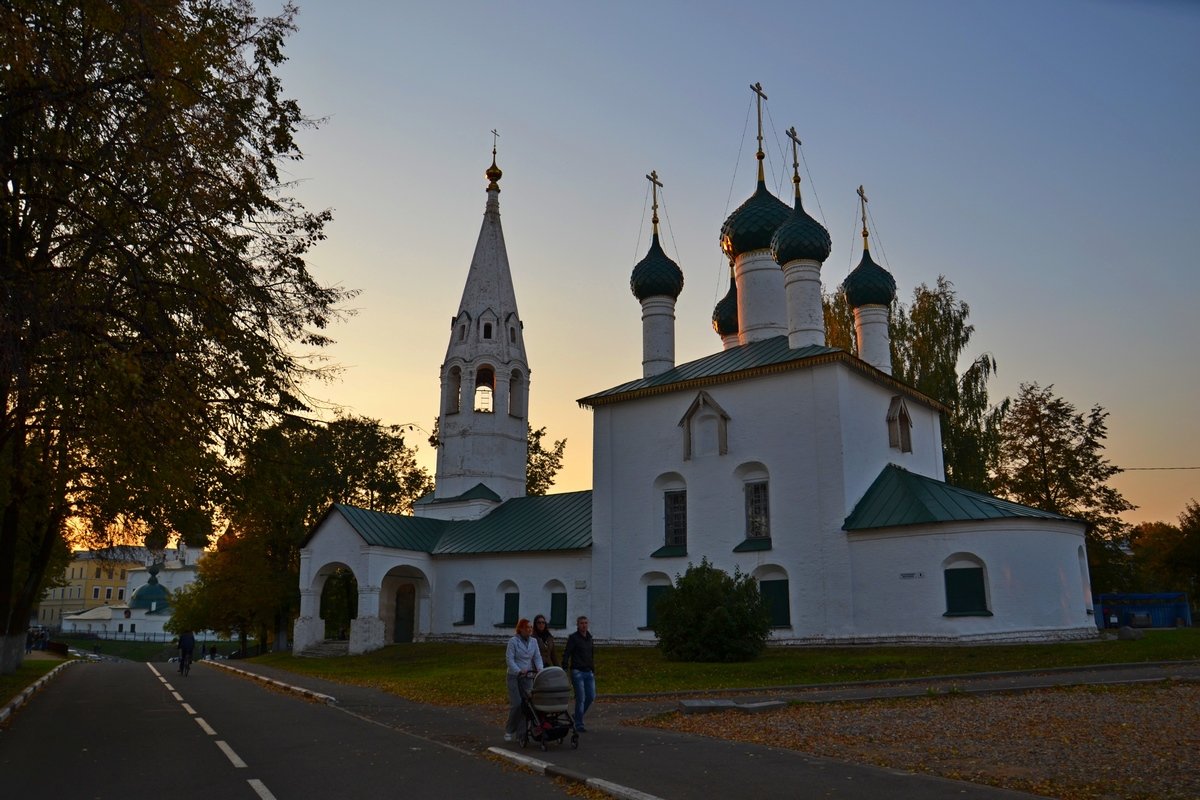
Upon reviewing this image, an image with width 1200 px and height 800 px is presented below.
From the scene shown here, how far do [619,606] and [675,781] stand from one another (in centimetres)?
2016

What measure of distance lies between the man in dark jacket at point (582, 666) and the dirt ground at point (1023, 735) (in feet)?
4.10

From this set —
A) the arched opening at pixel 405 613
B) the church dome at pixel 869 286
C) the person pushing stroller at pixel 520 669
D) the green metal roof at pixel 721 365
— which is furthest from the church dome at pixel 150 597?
the person pushing stroller at pixel 520 669

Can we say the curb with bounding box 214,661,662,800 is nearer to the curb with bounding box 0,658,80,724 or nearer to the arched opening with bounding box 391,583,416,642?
the curb with bounding box 0,658,80,724

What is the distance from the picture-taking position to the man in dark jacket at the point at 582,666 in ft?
36.4

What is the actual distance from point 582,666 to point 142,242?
24.7ft

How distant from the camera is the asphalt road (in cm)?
809

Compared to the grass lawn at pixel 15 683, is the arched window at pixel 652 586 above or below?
above

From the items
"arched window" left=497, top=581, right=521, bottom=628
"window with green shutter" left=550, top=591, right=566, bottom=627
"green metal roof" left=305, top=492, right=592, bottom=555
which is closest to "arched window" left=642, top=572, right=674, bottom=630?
"green metal roof" left=305, top=492, right=592, bottom=555

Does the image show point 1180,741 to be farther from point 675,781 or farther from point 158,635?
point 158,635

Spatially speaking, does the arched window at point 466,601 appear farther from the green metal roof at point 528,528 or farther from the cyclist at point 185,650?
the cyclist at point 185,650

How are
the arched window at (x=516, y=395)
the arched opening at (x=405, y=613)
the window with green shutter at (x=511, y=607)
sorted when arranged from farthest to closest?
the arched window at (x=516, y=395) < the arched opening at (x=405, y=613) < the window with green shutter at (x=511, y=607)

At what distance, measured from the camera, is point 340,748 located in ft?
34.7

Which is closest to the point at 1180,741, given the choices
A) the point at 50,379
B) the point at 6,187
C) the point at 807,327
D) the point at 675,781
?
the point at 675,781

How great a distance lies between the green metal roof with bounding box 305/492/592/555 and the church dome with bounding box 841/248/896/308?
12.0 meters
